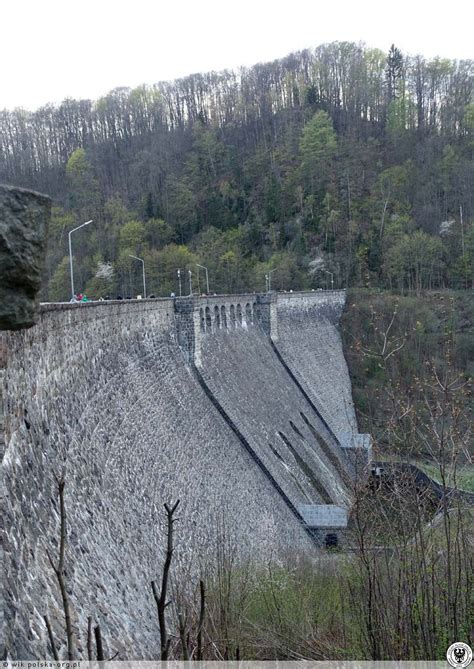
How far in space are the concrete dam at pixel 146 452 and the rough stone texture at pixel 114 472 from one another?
40 mm

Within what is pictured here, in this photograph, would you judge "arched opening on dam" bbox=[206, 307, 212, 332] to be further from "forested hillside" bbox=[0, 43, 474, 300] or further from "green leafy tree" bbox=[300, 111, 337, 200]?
"green leafy tree" bbox=[300, 111, 337, 200]

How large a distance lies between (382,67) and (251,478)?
7927cm

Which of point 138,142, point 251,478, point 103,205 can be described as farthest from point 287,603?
point 138,142

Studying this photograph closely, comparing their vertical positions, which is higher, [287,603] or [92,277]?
[92,277]

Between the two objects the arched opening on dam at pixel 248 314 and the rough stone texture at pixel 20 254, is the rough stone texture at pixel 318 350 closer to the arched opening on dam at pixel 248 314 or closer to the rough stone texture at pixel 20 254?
the arched opening on dam at pixel 248 314

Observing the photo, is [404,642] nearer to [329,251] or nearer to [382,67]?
[329,251]

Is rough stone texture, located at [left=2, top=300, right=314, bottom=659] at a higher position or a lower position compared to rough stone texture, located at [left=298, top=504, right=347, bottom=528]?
higher

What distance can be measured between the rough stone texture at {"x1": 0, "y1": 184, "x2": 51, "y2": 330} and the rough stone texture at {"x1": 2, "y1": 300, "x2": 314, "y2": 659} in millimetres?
3361

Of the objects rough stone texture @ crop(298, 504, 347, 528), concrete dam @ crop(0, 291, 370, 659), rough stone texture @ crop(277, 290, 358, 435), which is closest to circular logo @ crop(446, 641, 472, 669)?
concrete dam @ crop(0, 291, 370, 659)

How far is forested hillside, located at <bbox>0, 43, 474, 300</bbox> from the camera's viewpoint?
203ft

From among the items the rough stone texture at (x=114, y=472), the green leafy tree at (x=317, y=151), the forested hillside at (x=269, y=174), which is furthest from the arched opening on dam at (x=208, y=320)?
the green leafy tree at (x=317, y=151)

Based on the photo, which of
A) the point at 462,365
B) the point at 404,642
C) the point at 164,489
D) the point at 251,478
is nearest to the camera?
the point at 404,642

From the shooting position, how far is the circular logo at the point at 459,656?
602cm

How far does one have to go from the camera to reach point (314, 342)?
46.3m
